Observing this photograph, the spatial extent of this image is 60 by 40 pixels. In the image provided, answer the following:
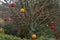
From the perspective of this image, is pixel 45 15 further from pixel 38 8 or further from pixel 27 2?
pixel 27 2

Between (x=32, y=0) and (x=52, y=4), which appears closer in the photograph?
(x=32, y=0)

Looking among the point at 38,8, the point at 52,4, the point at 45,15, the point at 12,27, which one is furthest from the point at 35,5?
the point at 12,27

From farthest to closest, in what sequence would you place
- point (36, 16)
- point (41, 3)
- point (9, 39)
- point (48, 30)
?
1. point (48, 30)
2. point (9, 39)
3. point (41, 3)
4. point (36, 16)

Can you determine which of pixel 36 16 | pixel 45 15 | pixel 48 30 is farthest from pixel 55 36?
pixel 36 16

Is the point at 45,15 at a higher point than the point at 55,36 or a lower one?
higher

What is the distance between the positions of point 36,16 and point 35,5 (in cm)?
26

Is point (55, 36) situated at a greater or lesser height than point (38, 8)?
lesser

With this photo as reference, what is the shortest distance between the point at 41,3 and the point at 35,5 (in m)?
0.26

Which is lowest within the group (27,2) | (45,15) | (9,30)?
(9,30)

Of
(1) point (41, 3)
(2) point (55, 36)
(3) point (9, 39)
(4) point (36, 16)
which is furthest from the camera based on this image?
(2) point (55, 36)

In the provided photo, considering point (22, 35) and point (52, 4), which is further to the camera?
point (22, 35)

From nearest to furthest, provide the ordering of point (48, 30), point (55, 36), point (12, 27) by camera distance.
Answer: point (55, 36)
point (48, 30)
point (12, 27)

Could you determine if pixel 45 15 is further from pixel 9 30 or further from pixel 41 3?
pixel 9 30

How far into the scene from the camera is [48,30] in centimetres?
667
